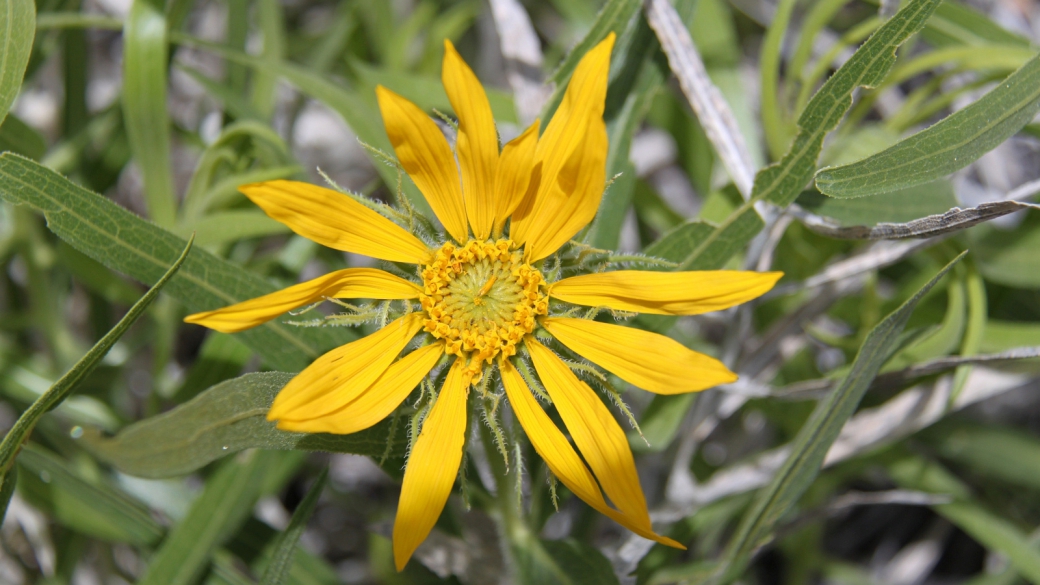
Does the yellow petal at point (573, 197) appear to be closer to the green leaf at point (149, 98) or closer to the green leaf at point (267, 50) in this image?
the green leaf at point (149, 98)

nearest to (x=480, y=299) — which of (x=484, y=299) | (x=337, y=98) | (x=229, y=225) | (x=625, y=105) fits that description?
(x=484, y=299)

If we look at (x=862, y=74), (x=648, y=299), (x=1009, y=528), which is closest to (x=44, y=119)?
(x=648, y=299)

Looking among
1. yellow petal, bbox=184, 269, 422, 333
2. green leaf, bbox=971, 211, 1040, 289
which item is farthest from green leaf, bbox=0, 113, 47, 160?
green leaf, bbox=971, 211, 1040, 289

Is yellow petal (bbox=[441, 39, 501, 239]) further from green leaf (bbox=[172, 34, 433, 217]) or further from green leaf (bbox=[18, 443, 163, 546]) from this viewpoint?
green leaf (bbox=[18, 443, 163, 546])

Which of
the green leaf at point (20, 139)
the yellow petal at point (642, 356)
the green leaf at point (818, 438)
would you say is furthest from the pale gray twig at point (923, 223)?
the green leaf at point (20, 139)

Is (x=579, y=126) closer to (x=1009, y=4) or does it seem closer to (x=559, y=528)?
(x=559, y=528)

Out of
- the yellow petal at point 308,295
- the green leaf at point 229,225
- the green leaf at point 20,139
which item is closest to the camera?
the yellow petal at point 308,295
